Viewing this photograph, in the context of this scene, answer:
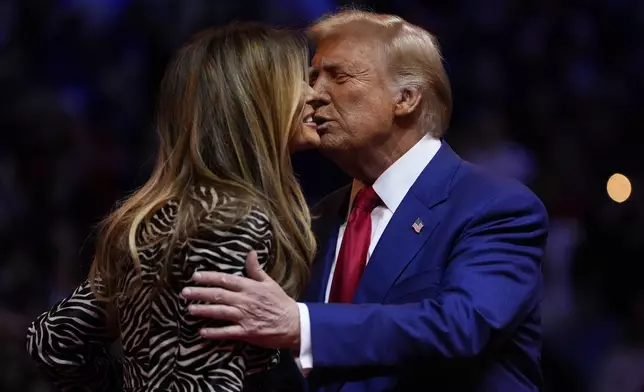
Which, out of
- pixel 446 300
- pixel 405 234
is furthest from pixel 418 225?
pixel 446 300

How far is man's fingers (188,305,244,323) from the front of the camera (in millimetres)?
2023

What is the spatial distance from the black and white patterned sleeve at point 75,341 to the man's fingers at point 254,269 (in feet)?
1.28

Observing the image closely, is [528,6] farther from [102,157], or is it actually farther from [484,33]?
[102,157]

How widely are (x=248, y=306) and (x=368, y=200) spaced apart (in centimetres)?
75

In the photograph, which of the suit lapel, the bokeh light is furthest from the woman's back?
the bokeh light

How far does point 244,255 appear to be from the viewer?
206cm

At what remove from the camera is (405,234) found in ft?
8.40

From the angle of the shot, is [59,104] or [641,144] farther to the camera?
[59,104]

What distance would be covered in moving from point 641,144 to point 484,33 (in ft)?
3.09

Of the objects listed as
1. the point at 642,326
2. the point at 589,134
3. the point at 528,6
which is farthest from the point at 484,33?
the point at 642,326

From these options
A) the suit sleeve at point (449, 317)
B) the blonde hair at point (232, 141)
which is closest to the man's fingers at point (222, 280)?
the blonde hair at point (232, 141)

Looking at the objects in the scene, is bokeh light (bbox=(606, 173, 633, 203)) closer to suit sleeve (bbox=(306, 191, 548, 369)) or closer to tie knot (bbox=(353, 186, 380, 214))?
tie knot (bbox=(353, 186, 380, 214))

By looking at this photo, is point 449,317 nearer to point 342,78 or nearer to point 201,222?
point 201,222

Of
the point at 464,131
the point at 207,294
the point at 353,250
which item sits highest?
the point at 207,294
